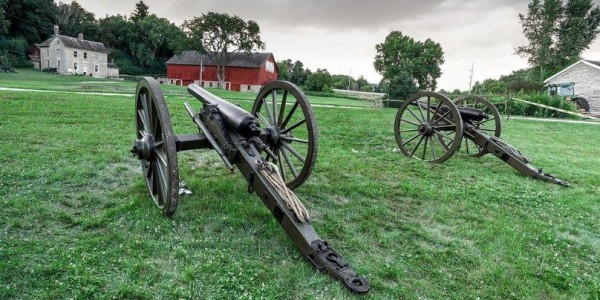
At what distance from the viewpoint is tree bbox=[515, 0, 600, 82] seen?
45.0 metres

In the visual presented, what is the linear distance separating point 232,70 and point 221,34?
6395mm

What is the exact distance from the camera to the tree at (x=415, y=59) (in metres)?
53.8

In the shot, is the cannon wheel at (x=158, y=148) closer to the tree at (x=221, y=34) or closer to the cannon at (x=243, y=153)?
the cannon at (x=243, y=153)

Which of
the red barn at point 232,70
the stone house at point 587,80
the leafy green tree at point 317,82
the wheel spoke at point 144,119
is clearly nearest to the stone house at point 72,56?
the red barn at point 232,70

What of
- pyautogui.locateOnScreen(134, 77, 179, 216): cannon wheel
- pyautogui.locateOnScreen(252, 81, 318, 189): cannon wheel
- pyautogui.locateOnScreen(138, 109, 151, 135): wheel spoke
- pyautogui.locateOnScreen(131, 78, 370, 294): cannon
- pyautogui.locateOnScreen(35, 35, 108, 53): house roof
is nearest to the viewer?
pyautogui.locateOnScreen(131, 78, 370, 294): cannon

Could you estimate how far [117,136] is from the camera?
782 centimetres

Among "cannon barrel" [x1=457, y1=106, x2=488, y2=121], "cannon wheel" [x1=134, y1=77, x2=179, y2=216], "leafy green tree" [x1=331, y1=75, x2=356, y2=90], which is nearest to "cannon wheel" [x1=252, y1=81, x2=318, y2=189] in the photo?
"cannon wheel" [x1=134, y1=77, x2=179, y2=216]

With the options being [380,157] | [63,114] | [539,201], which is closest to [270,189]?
[539,201]

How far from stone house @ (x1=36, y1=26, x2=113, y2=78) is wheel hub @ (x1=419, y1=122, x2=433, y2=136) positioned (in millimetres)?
59950

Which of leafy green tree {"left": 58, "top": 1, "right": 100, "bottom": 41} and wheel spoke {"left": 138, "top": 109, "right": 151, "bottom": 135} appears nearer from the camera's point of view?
wheel spoke {"left": 138, "top": 109, "right": 151, "bottom": 135}

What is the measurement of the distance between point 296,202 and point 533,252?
2.40 metres

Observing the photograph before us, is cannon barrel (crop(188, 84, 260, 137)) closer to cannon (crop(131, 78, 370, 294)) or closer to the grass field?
cannon (crop(131, 78, 370, 294))

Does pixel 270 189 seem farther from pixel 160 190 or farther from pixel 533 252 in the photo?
pixel 533 252

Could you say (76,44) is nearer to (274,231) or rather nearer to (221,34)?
(221,34)
